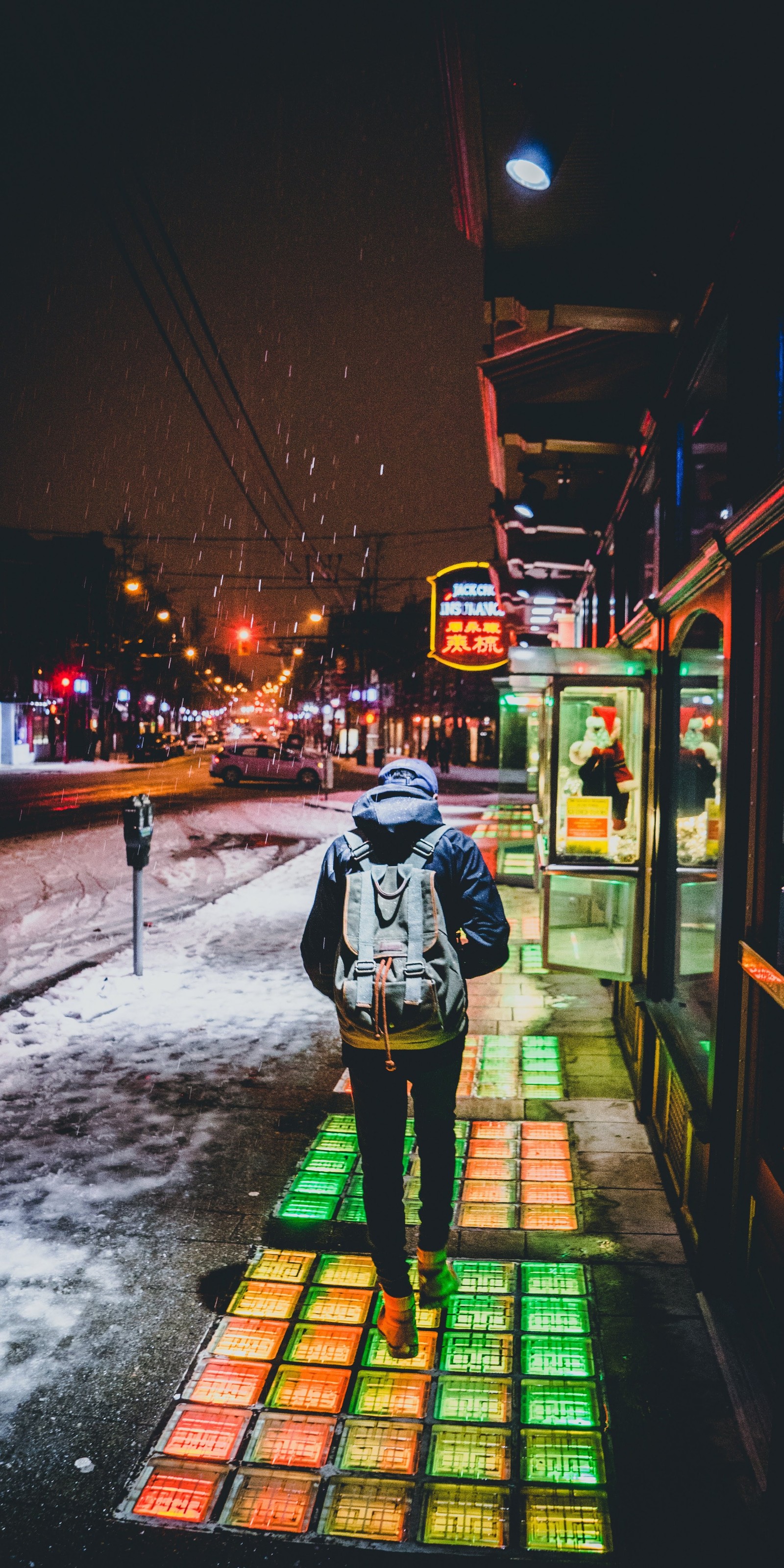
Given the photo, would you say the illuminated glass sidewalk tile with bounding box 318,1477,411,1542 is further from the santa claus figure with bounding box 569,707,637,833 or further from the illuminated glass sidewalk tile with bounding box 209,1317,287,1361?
the santa claus figure with bounding box 569,707,637,833

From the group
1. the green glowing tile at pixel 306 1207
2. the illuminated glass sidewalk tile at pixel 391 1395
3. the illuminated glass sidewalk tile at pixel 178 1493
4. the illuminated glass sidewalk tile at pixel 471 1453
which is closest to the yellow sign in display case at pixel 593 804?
the green glowing tile at pixel 306 1207

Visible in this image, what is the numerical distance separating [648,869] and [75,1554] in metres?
4.08

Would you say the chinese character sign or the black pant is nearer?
the black pant

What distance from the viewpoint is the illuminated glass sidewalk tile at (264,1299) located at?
3.38m

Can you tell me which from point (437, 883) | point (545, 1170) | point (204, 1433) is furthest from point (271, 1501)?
point (545, 1170)

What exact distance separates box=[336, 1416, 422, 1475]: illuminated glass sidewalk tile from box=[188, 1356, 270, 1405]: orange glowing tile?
36 centimetres

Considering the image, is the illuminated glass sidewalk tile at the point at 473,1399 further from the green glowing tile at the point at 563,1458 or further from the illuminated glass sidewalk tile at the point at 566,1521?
the illuminated glass sidewalk tile at the point at 566,1521

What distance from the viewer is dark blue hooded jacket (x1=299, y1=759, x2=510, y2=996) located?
117 inches

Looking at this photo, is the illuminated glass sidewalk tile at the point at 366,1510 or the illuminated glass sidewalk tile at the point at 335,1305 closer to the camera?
the illuminated glass sidewalk tile at the point at 366,1510

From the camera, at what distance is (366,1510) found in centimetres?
250

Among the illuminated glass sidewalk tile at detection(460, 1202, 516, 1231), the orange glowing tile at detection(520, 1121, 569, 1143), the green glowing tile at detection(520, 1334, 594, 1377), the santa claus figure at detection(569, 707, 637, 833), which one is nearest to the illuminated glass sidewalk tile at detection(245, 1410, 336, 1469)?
the green glowing tile at detection(520, 1334, 594, 1377)

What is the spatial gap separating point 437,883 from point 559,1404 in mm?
1713

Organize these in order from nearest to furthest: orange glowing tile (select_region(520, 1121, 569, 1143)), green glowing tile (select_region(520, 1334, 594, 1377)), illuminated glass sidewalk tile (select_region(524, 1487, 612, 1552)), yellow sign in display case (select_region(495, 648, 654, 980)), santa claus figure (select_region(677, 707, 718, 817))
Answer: illuminated glass sidewalk tile (select_region(524, 1487, 612, 1552))
green glowing tile (select_region(520, 1334, 594, 1377))
orange glowing tile (select_region(520, 1121, 569, 1143))
yellow sign in display case (select_region(495, 648, 654, 980))
santa claus figure (select_region(677, 707, 718, 817))

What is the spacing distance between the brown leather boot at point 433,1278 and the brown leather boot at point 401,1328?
0.23 m
